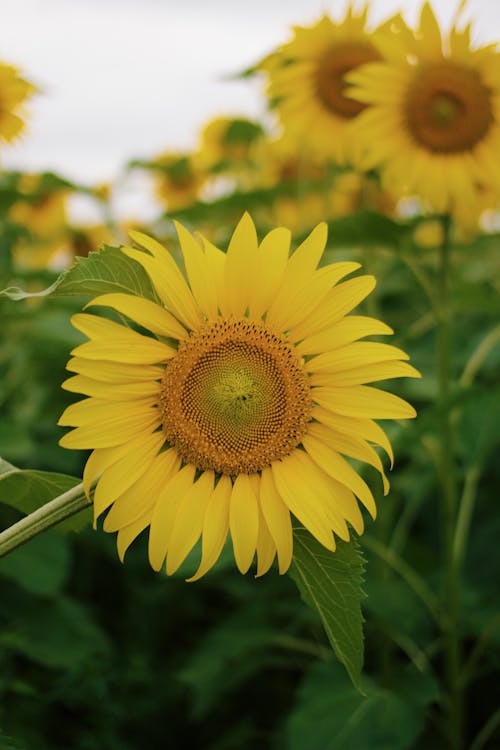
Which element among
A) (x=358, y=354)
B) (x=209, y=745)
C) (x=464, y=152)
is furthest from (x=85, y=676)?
(x=464, y=152)

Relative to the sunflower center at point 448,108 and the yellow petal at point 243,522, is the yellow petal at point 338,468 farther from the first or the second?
the sunflower center at point 448,108

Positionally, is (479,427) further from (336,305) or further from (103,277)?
(103,277)

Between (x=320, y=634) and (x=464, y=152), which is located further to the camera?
(x=320, y=634)

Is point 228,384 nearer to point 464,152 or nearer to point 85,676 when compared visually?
point 85,676

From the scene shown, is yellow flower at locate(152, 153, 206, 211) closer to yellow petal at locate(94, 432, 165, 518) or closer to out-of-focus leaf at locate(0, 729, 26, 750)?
yellow petal at locate(94, 432, 165, 518)

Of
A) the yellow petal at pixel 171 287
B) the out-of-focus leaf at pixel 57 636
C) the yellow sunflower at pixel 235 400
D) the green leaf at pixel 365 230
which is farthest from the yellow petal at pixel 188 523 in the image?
the out-of-focus leaf at pixel 57 636

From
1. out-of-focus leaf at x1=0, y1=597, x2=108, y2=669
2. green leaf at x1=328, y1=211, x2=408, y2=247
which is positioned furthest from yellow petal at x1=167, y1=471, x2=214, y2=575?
out-of-focus leaf at x1=0, y1=597, x2=108, y2=669
